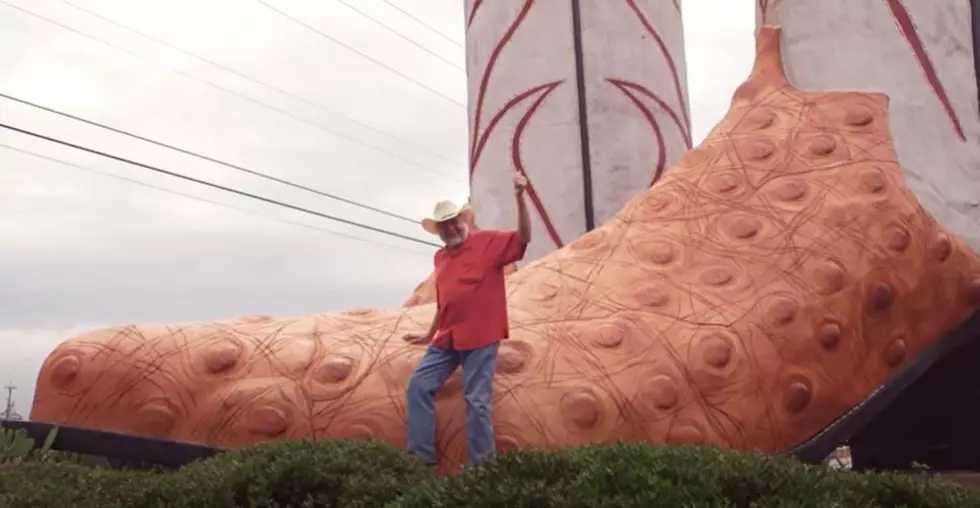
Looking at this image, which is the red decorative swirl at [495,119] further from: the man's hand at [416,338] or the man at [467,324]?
the man's hand at [416,338]

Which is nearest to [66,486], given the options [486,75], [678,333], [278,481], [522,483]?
[278,481]

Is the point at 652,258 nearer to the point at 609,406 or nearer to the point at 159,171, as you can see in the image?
the point at 609,406

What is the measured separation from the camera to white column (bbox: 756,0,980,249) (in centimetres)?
302

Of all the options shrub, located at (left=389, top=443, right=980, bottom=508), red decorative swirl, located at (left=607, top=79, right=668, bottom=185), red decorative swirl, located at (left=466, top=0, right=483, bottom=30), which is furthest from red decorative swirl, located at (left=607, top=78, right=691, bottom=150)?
shrub, located at (left=389, top=443, right=980, bottom=508)

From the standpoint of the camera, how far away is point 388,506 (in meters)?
1.37

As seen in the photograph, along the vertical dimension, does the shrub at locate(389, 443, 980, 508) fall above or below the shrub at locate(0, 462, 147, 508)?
above

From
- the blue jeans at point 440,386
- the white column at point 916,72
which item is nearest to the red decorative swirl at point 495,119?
A: the white column at point 916,72

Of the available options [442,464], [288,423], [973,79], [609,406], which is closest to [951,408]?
[973,79]

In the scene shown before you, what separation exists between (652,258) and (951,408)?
1.54 meters

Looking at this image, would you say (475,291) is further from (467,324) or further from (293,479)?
(293,479)

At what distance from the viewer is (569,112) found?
4.50 meters

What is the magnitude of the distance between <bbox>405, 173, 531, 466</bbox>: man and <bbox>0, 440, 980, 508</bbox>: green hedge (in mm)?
203

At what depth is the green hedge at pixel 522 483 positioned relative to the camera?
1.28 metres

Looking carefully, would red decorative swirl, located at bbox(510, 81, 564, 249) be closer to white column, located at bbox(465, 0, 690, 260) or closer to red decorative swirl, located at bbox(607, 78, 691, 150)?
white column, located at bbox(465, 0, 690, 260)
